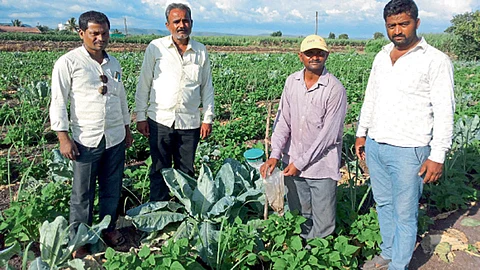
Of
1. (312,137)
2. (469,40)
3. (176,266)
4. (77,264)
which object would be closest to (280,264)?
(176,266)

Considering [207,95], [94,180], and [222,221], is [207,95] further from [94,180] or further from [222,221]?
[222,221]

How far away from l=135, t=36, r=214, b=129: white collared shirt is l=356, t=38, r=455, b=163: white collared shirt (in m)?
1.42

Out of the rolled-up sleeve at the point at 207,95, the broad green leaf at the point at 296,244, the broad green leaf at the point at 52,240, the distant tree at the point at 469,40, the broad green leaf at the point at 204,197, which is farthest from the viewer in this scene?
the distant tree at the point at 469,40

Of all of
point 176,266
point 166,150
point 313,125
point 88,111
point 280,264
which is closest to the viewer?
point 176,266

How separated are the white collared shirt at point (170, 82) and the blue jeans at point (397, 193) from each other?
1.43 metres

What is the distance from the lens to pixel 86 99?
2.57 m

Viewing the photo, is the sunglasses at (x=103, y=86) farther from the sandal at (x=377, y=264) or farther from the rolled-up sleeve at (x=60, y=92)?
the sandal at (x=377, y=264)

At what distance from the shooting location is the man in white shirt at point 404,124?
214 cm

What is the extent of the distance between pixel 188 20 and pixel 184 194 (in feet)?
4.39

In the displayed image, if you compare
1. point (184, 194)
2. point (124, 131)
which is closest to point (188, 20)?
point (124, 131)

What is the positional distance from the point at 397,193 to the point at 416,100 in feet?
1.98

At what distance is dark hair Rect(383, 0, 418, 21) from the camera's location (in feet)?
6.95

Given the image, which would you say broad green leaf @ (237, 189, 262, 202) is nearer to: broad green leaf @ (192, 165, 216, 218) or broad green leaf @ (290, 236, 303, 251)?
broad green leaf @ (192, 165, 216, 218)

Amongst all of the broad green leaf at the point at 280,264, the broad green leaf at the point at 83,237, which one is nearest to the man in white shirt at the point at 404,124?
the broad green leaf at the point at 280,264
